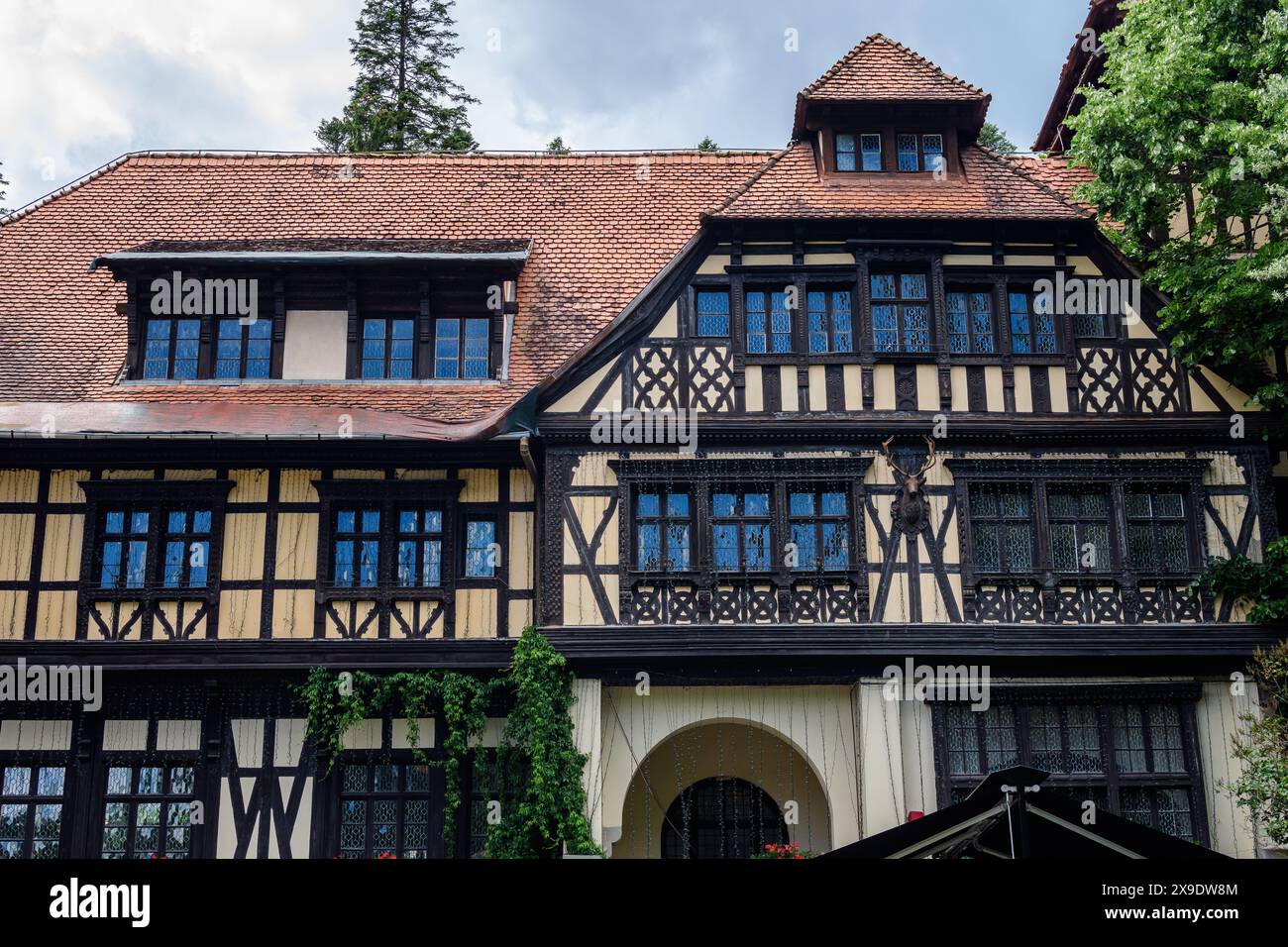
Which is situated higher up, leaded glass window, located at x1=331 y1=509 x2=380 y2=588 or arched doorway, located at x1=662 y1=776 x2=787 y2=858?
leaded glass window, located at x1=331 y1=509 x2=380 y2=588

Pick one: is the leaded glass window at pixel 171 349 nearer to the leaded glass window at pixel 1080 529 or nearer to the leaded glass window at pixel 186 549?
the leaded glass window at pixel 186 549

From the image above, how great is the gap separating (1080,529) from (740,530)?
185 inches

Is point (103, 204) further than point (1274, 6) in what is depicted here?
Yes

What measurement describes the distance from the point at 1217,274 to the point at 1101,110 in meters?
2.68

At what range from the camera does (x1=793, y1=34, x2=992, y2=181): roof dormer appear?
61.5 feet

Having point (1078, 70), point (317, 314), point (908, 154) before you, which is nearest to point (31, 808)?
point (317, 314)

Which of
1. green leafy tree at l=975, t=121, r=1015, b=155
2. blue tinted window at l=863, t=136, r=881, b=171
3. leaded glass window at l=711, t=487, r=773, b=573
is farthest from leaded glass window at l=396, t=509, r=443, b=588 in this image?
green leafy tree at l=975, t=121, r=1015, b=155

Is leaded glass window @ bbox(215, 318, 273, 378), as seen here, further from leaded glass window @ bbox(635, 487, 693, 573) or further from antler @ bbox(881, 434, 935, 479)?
antler @ bbox(881, 434, 935, 479)

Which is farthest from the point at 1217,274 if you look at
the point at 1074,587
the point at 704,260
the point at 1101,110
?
the point at 704,260

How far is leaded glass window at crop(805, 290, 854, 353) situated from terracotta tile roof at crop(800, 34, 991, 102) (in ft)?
10.7

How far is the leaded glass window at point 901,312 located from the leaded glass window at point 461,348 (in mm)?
5697

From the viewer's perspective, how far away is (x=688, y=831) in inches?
755
